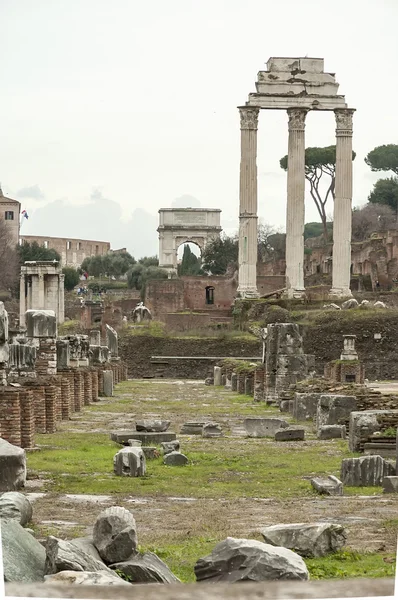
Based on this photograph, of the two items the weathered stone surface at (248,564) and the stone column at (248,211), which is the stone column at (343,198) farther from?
the weathered stone surface at (248,564)

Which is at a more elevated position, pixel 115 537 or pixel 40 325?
pixel 40 325

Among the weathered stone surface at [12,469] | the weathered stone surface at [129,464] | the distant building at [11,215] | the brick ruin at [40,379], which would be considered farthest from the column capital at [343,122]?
the weathered stone surface at [12,469]

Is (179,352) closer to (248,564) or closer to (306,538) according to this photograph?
(306,538)

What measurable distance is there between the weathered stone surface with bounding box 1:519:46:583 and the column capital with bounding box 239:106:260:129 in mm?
47627

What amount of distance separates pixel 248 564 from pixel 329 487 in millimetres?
4265

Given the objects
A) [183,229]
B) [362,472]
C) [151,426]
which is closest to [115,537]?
[362,472]

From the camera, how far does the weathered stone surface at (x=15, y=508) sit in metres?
7.68

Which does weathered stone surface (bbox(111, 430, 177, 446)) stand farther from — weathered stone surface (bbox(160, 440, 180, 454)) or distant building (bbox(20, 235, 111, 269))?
distant building (bbox(20, 235, 111, 269))

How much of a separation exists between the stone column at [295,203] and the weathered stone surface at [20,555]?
45.7 m

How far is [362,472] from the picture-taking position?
35.5ft

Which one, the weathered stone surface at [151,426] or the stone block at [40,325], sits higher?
the stone block at [40,325]

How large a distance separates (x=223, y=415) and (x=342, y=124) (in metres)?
35.4

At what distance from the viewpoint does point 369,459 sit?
35.9 ft

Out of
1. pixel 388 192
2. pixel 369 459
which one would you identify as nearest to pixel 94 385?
pixel 369 459
